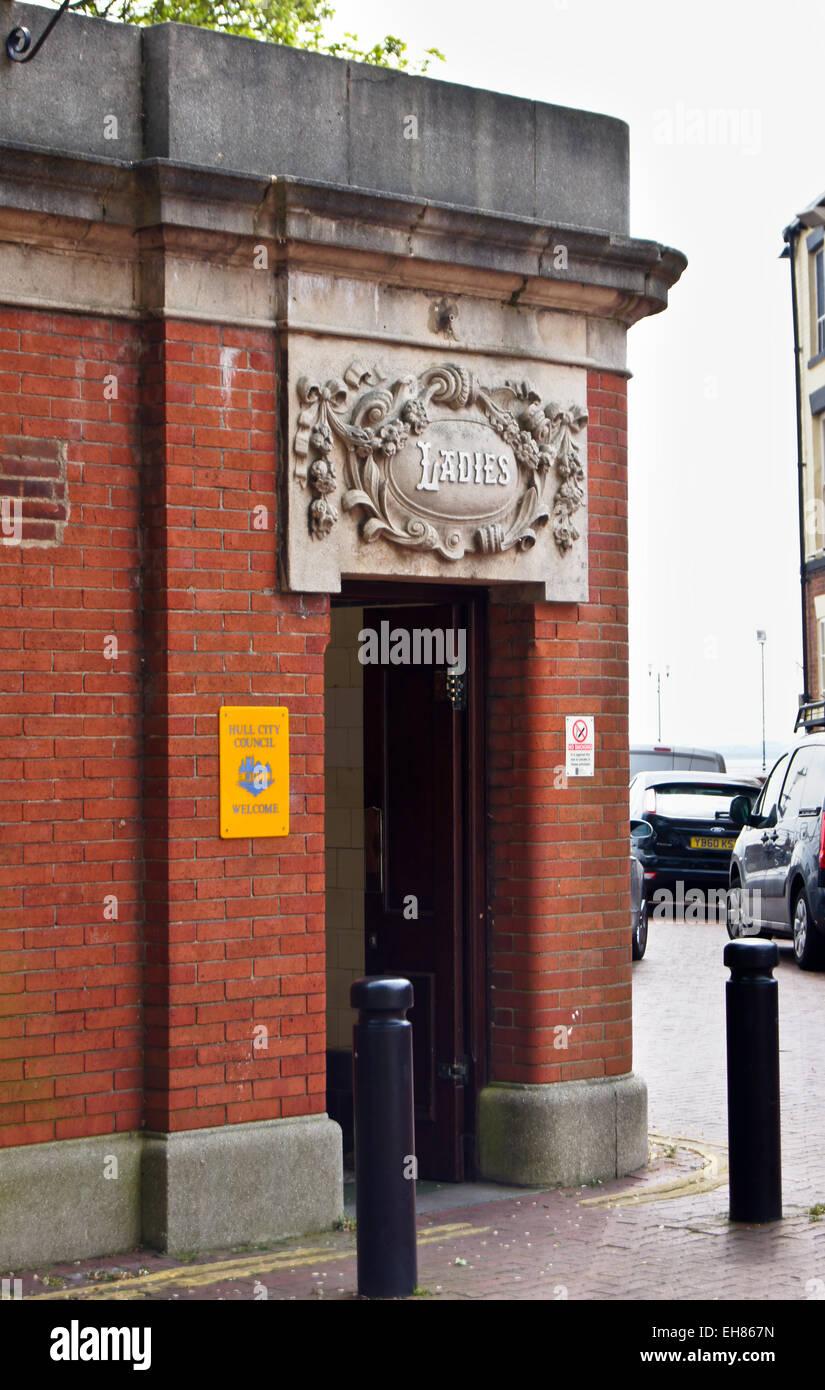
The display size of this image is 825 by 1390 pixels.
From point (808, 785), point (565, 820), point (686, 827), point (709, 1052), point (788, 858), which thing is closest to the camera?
point (565, 820)

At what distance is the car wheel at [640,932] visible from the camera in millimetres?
16438

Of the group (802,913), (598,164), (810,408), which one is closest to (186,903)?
(598,164)

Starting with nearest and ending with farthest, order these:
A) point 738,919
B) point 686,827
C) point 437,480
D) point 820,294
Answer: point 437,480
point 738,919
point 686,827
point 820,294

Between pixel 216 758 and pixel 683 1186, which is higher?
pixel 216 758

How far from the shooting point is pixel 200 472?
6703mm

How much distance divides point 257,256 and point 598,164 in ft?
6.26

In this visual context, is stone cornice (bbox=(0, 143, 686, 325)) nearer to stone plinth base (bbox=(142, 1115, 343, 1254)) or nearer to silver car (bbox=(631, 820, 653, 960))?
stone plinth base (bbox=(142, 1115, 343, 1254))

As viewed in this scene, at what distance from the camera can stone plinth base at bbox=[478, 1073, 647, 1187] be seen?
7.53 metres

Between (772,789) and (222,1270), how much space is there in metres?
12.0

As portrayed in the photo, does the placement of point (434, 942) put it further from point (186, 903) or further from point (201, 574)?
point (201, 574)

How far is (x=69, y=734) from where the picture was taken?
648 centimetres

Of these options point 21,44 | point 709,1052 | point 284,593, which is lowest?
point 709,1052

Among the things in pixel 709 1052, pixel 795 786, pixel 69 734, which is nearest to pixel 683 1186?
pixel 69 734

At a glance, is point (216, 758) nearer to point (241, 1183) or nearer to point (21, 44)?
point (241, 1183)
